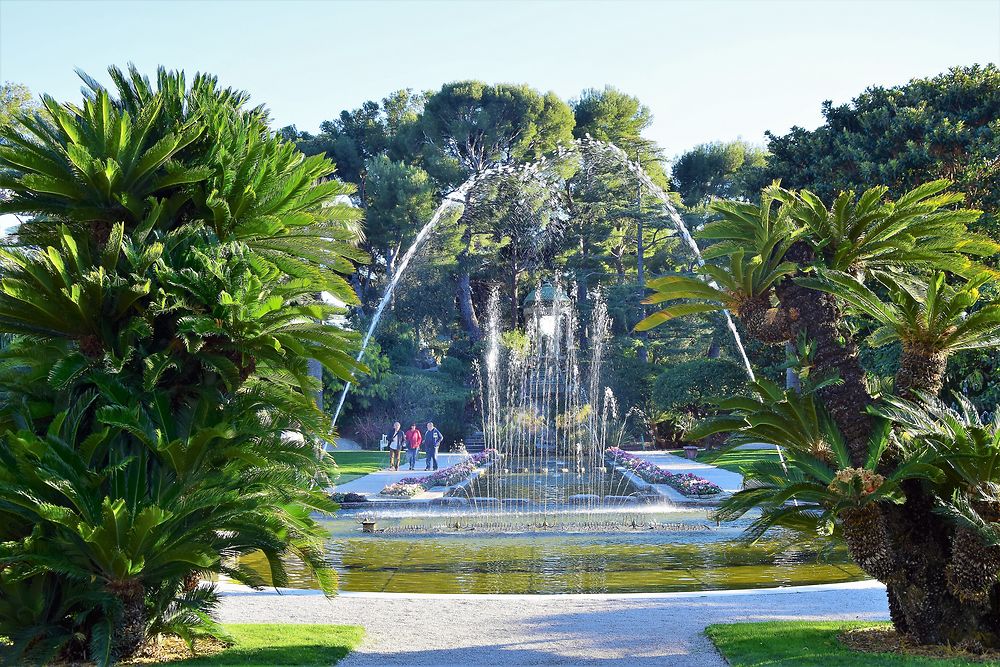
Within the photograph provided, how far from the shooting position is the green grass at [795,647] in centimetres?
665

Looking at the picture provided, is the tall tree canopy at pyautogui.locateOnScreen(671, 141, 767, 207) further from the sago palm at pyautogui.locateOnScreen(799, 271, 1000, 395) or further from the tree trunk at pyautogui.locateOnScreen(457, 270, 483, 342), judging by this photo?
the sago palm at pyautogui.locateOnScreen(799, 271, 1000, 395)

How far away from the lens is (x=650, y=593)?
9.84m

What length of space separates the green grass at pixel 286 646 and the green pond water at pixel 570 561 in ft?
7.82

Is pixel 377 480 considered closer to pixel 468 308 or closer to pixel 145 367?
pixel 145 367

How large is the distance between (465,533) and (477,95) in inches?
1309

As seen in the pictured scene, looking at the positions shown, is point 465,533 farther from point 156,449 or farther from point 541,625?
point 156,449

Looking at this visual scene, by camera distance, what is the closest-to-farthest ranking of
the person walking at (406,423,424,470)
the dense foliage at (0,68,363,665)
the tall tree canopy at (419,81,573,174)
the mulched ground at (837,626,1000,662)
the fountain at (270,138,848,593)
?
the dense foliage at (0,68,363,665) → the mulched ground at (837,626,1000,662) → the fountain at (270,138,848,593) → the person walking at (406,423,424,470) → the tall tree canopy at (419,81,573,174)

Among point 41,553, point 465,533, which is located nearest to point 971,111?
point 465,533

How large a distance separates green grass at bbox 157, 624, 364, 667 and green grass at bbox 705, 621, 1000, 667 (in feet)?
9.52

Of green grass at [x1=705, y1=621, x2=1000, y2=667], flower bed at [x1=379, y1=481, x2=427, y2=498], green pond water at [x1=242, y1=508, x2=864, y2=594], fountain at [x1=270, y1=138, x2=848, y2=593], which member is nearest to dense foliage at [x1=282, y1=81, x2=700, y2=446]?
fountain at [x1=270, y1=138, x2=848, y2=593]

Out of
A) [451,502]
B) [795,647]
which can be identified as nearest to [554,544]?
[451,502]

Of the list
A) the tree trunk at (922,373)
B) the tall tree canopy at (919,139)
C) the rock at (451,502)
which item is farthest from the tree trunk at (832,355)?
the tall tree canopy at (919,139)

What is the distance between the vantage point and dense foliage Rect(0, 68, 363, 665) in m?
6.57

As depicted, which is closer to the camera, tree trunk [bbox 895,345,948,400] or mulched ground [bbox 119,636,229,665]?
mulched ground [bbox 119,636,229,665]
